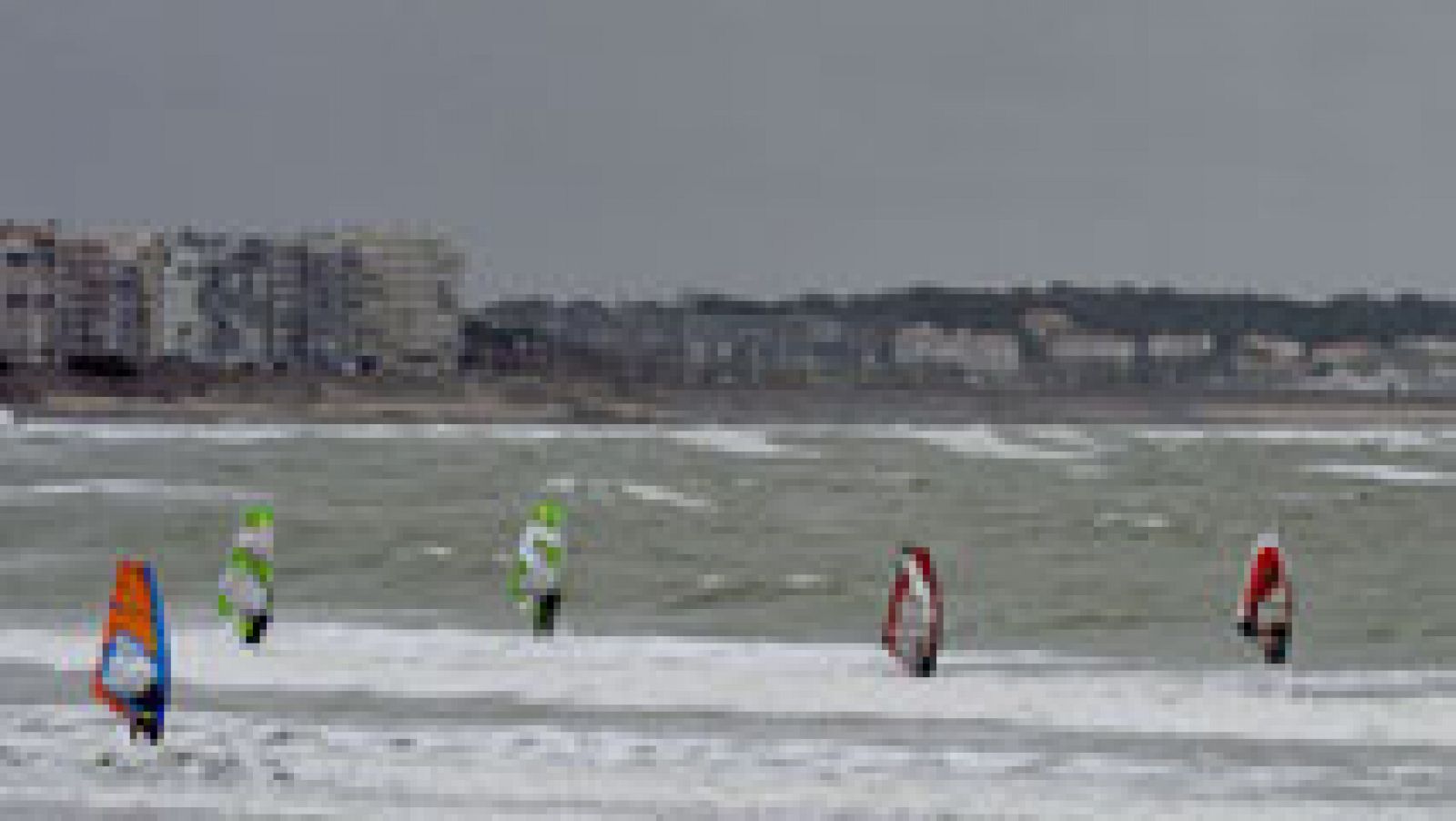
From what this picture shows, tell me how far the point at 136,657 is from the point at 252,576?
7.85 meters

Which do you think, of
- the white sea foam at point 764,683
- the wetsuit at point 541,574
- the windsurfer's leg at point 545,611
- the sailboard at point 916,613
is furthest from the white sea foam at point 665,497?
the sailboard at point 916,613

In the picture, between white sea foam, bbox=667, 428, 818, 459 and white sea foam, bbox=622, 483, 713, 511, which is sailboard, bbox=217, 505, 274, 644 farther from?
white sea foam, bbox=667, 428, 818, 459

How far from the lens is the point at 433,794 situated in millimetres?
16922

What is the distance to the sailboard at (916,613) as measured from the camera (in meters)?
23.6

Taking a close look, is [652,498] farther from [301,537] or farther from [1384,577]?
[1384,577]

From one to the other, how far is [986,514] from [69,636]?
3506 cm

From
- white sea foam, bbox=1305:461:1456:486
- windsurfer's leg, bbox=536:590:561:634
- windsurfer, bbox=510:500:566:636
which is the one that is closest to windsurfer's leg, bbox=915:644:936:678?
windsurfer, bbox=510:500:566:636

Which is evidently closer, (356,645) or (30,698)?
(30,698)

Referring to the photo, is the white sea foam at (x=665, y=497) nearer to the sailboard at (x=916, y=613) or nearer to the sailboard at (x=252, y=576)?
the sailboard at (x=252, y=576)

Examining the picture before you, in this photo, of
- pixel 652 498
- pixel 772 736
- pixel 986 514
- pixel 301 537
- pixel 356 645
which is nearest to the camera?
pixel 772 736

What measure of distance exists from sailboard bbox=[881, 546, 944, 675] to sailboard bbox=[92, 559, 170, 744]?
22.5ft

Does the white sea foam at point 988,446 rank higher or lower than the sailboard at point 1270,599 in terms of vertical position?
lower

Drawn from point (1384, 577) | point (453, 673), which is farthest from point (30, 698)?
point (1384, 577)

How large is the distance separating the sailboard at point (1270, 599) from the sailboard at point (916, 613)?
3.37m
